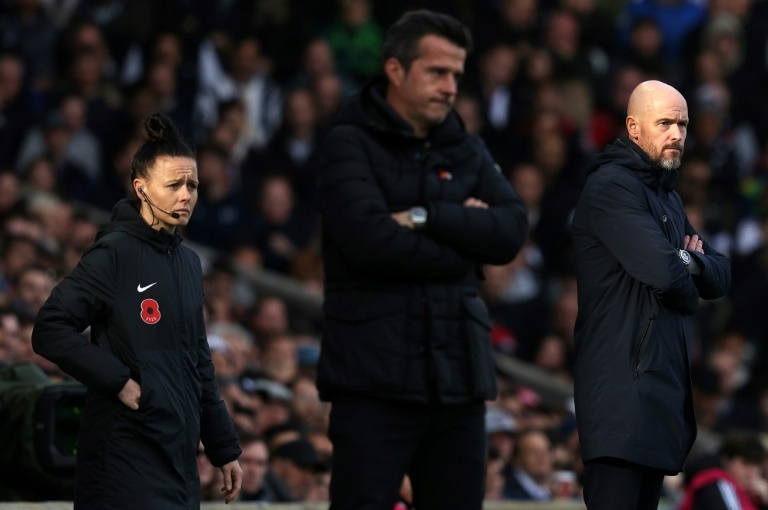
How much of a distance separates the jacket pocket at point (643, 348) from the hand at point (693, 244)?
41 centimetres

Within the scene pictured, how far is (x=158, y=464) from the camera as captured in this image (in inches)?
211

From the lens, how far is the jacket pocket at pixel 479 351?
6121 mm

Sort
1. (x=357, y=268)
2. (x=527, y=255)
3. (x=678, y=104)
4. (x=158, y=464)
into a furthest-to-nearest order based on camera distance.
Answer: (x=527, y=255) < (x=357, y=268) < (x=678, y=104) < (x=158, y=464)

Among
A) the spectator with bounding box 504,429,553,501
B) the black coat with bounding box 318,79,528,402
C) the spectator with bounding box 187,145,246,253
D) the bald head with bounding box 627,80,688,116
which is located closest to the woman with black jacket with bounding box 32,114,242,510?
the black coat with bounding box 318,79,528,402

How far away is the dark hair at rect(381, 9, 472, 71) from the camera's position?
21.2ft

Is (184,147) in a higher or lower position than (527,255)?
higher

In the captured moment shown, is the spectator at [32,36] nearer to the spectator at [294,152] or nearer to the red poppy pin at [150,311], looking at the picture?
the spectator at [294,152]

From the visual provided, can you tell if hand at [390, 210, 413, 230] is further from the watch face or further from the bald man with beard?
the bald man with beard

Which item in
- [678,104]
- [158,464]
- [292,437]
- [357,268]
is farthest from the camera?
[292,437]

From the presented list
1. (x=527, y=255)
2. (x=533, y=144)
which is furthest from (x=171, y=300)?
(x=533, y=144)

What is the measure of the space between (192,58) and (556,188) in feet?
10.5

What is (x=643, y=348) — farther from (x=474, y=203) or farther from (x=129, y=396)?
(x=129, y=396)

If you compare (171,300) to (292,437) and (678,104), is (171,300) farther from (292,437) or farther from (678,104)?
(292,437)

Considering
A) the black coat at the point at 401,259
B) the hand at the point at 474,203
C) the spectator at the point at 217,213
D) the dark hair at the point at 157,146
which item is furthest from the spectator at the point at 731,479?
the dark hair at the point at 157,146
